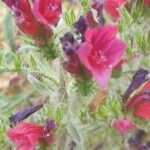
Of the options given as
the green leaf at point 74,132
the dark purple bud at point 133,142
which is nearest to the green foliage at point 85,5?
the green leaf at point 74,132

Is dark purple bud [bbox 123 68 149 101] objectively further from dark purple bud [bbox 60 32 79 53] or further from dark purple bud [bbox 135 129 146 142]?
dark purple bud [bbox 135 129 146 142]

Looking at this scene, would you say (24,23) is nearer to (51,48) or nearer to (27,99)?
(51,48)

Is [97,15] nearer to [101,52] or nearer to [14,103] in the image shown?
[101,52]

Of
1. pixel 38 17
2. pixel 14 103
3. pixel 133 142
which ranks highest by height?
pixel 14 103

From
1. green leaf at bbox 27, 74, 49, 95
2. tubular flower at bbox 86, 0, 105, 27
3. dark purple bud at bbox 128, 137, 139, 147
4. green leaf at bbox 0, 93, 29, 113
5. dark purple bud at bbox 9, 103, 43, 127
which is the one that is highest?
green leaf at bbox 0, 93, 29, 113

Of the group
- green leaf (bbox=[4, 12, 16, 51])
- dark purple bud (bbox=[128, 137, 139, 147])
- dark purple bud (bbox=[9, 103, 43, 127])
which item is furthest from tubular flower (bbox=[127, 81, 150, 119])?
dark purple bud (bbox=[128, 137, 139, 147])

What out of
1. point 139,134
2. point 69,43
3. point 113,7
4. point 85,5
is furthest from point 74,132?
point 139,134

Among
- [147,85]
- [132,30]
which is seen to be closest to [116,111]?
[147,85]
